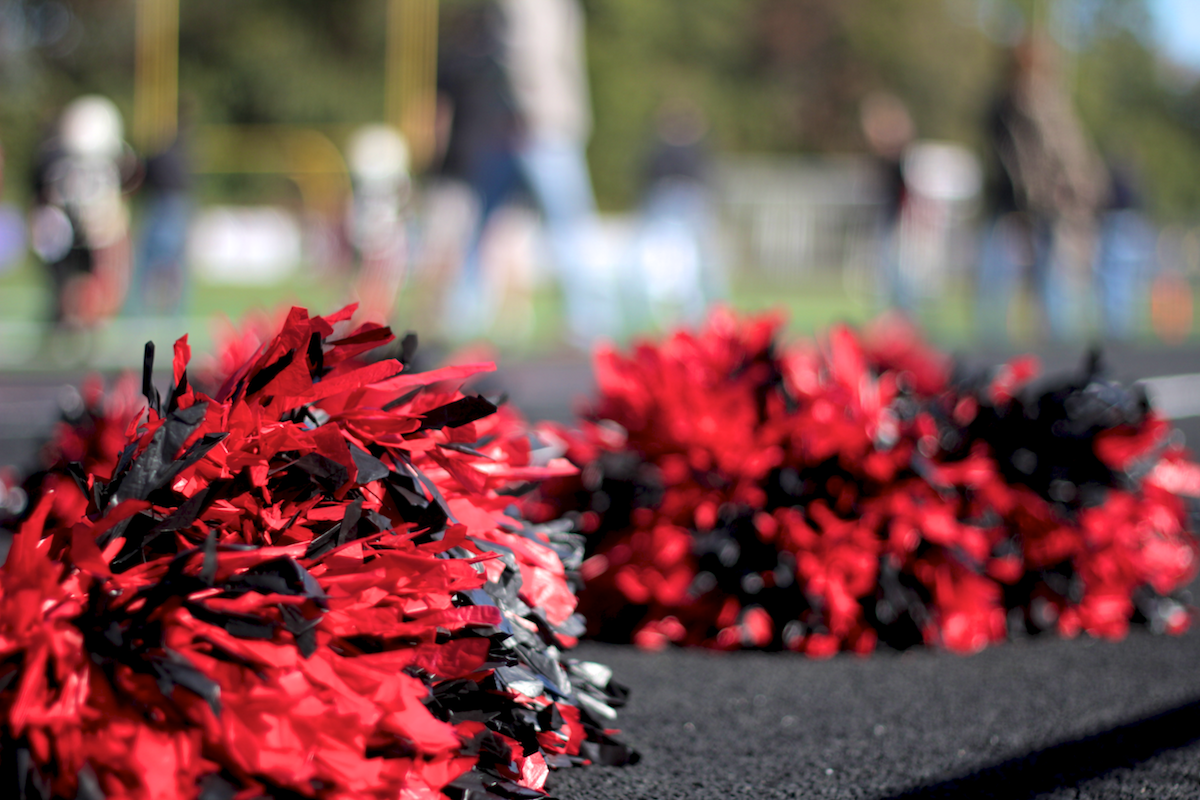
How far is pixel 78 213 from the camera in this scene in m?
11.4

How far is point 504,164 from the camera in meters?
9.70

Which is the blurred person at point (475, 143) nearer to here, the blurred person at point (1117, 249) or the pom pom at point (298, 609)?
the blurred person at point (1117, 249)

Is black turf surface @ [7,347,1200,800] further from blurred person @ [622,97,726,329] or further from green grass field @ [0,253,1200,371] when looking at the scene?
blurred person @ [622,97,726,329]

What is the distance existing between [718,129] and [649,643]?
162 ft

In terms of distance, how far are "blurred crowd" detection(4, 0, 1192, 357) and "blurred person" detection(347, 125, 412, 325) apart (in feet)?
0.22

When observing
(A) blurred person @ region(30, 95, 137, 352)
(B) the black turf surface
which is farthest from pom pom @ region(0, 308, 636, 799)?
(A) blurred person @ region(30, 95, 137, 352)

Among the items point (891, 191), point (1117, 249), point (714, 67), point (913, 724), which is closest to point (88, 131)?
point (891, 191)

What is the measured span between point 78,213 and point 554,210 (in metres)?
4.66

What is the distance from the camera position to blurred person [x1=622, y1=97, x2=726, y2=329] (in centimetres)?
1495

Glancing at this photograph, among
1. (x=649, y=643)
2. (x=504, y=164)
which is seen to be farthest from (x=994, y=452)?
(x=504, y=164)

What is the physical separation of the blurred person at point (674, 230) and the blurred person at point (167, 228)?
5.01m

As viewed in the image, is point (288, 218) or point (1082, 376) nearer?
point (1082, 376)

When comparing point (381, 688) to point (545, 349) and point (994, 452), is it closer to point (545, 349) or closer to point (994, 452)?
point (994, 452)

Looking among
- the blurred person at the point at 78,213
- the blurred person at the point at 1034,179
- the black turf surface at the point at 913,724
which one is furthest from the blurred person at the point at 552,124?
the black turf surface at the point at 913,724
